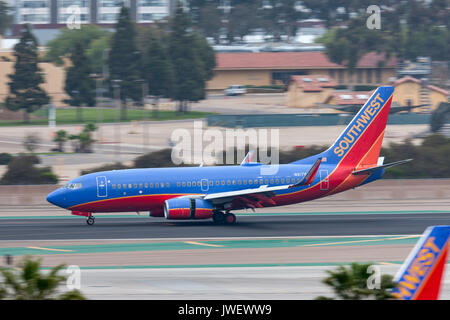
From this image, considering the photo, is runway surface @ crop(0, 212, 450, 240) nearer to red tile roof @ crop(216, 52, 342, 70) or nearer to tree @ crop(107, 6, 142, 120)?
tree @ crop(107, 6, 142, 120)

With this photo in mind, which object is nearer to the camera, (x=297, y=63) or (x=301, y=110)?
(x=301, y=110)

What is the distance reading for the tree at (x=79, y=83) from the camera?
3738 inches

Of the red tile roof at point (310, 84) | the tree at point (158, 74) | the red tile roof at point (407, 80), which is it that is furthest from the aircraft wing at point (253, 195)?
the tree at point (158, 74)

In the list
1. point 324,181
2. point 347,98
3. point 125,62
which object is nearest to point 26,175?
point 324,181

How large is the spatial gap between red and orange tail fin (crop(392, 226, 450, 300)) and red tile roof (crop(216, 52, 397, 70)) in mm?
99241

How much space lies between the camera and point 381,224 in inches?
1441

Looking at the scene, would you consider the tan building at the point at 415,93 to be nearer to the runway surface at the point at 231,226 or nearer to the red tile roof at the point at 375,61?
the red tile roof at the point at 375,61

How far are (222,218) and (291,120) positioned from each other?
45.4m

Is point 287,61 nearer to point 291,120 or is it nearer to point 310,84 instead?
point 310,84

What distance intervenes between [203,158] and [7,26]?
133 m
